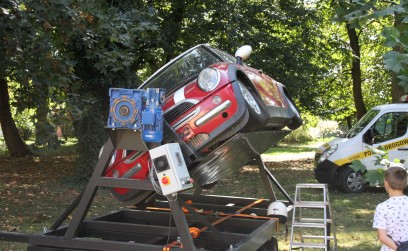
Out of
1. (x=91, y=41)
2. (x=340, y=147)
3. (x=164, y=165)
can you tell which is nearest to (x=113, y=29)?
(x=91, y=41)

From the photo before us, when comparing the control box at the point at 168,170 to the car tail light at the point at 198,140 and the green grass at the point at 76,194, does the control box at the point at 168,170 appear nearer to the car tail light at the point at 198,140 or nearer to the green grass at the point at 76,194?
the car tail light at the point at 198,140

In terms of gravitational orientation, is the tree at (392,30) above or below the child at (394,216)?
above

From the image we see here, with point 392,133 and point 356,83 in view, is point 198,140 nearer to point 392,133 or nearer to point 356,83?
point 392,133

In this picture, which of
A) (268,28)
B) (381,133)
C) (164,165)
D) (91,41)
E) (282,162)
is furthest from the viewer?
(282,162)

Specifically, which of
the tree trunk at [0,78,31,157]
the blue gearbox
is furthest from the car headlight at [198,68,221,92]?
the tree trunk at [0,78,31,157]

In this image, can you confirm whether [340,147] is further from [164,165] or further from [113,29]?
[164,165]

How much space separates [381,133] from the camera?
13.8 metres

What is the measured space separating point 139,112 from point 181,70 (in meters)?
1.57

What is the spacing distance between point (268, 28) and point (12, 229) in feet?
37.4

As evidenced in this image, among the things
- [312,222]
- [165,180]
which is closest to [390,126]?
[312,222]

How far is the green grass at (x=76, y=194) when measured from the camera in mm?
9312

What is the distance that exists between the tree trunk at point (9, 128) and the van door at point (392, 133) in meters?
14.4

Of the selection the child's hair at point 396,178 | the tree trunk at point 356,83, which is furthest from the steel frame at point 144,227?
the tree trunk at point 356,83

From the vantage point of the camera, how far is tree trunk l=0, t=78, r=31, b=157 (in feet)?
73.8
